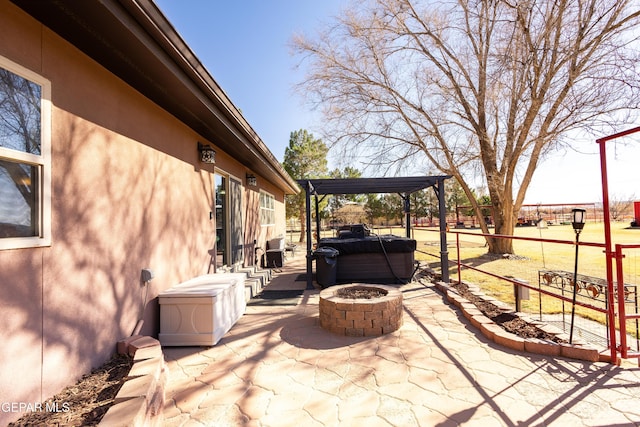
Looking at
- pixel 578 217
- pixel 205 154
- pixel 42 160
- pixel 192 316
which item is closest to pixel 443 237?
pixel 578 217

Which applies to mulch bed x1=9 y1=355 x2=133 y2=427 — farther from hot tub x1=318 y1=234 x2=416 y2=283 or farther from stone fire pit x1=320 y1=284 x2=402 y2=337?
hot tub x1=318 y1=234 x2=416 y2=283

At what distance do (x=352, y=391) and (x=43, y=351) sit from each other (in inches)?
86.0

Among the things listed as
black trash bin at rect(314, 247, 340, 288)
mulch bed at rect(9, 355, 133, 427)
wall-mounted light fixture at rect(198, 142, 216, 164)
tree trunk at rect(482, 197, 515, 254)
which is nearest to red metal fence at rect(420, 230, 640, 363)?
tree trunk at rect(482, 197, 515, 254)

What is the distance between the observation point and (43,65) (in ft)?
6.93

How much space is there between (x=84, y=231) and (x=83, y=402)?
124 centimetres

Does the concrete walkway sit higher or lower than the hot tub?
lower

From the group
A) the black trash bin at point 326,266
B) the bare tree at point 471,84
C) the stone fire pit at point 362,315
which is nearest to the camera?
the stone fire pit at point 362,315

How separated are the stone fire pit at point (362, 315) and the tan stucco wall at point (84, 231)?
201cm

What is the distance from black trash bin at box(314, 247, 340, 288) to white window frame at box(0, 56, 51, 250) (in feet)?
14.4

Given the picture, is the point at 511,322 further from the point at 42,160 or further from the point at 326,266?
the point at 42,160

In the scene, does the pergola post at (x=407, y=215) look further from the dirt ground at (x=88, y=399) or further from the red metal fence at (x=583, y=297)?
→ the dirt ground at (x=88, y=399)

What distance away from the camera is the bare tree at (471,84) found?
7.61 metres

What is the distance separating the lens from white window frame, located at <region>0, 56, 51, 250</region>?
1.91m

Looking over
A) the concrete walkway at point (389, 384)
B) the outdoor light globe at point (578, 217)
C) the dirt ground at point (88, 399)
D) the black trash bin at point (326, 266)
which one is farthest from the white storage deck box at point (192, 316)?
the outdoor light globe at point (578, 217)
